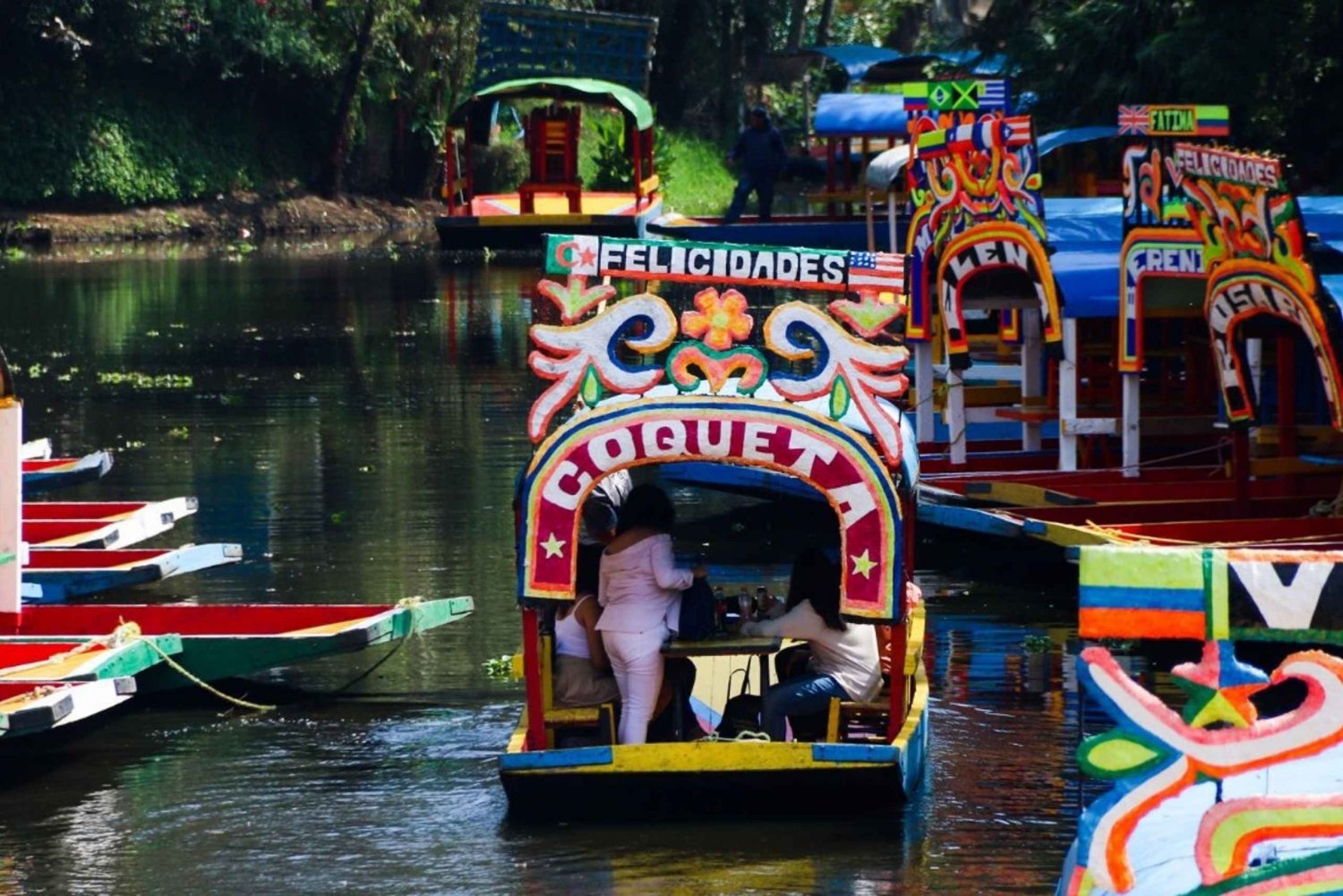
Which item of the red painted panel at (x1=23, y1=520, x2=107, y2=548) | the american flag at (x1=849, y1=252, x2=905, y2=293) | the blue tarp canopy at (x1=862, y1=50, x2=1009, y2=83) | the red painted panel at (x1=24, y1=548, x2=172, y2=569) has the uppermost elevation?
the blue tarp canopy at (x1=862, y1=50, x2=1009, y2=83)

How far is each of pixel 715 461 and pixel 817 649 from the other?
107 centimetres

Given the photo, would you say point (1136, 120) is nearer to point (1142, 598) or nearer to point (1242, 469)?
point (1242, 469)

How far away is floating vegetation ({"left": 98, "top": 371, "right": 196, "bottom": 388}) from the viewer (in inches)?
963

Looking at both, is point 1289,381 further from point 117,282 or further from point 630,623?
point 117,282

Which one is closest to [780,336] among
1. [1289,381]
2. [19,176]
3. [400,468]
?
[1289,381]

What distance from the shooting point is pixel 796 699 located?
9.65m

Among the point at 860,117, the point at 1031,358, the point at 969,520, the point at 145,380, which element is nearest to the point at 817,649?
the point at 969,520

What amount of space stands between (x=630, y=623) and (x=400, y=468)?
33.2 ft

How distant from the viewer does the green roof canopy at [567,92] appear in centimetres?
3269

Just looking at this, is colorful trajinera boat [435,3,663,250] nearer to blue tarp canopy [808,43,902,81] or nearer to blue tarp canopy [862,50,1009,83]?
blue tarp canopy [862,50,1009,83]

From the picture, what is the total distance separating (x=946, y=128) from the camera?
54.9ft

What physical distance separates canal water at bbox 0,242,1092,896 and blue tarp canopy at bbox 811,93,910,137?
11215 mm

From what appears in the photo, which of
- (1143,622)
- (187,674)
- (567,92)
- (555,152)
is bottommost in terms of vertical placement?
(187,674)

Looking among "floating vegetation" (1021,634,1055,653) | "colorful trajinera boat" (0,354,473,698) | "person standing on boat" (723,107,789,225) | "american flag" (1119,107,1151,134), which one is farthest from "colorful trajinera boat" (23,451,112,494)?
"person standing on boat" (723,107,789,225)
